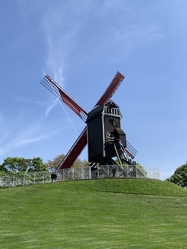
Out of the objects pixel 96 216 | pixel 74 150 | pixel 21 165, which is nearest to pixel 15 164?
pixel 21 165

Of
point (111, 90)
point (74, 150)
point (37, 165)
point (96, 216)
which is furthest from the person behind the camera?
point (37, 165)

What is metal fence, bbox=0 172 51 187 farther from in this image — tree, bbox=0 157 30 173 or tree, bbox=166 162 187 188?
tree, bbox=166 162 187 188

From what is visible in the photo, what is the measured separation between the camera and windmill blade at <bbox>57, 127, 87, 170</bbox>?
1426 inches

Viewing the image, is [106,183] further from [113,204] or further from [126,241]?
[126,241]

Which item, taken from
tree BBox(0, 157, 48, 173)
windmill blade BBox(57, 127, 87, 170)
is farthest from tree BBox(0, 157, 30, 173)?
windmill blade BBox(57, 127, 87, 170)

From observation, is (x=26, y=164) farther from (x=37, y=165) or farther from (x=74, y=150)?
(x=74, y=150)

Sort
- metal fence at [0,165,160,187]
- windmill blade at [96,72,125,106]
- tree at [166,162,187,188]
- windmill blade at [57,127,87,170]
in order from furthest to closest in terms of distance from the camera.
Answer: tree at [166,162,187,188] < windmill blade at [96,72,125,106] < windmill blade at [57,127,87,170] < metal fence at [0,165,160,187]

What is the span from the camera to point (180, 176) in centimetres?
6397

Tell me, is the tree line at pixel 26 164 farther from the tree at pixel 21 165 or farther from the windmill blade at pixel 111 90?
the windmill blade at pixel 111 90

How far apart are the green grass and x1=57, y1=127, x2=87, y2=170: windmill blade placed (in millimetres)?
8929

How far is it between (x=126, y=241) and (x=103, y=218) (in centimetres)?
636

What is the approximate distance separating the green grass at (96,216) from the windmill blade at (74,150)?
8.93 metres

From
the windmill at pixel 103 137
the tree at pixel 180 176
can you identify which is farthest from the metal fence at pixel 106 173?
the tree at pixel 180 176

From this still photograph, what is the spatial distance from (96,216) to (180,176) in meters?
50.6
